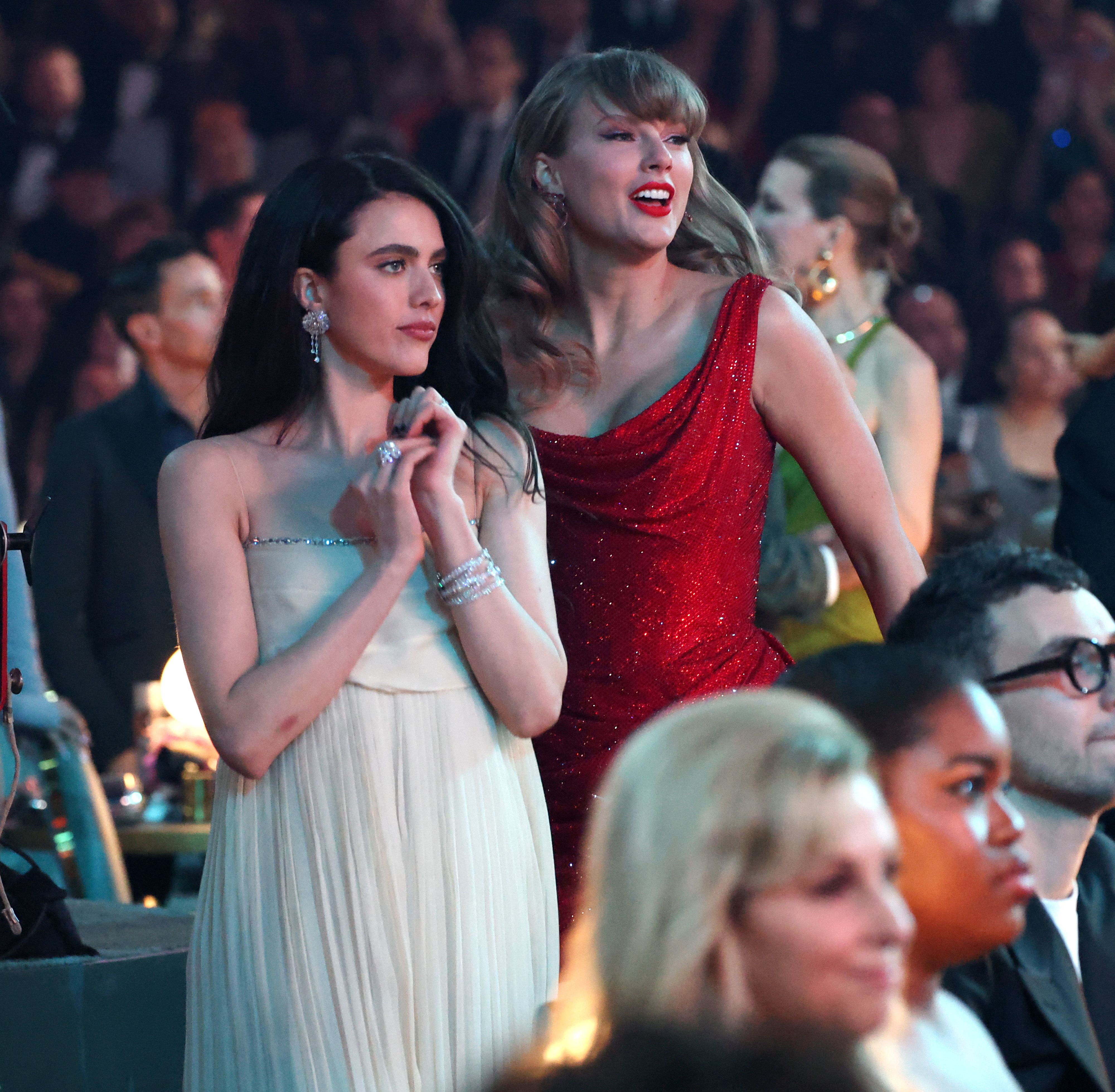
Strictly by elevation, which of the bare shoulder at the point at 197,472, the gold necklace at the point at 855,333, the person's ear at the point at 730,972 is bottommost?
the person's ear at the point at 730,972

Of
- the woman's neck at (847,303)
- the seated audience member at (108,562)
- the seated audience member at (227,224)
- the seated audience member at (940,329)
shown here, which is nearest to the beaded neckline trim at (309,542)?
the woman's neck at (847,303)

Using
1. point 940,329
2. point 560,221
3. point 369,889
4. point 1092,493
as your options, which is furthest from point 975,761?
point 940,329

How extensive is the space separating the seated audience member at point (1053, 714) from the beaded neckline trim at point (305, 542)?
2.15 ft

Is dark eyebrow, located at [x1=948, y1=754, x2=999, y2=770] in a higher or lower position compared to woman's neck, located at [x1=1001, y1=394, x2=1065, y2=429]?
lower

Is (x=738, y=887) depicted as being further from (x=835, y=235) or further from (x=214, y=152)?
(x=214, y=152)

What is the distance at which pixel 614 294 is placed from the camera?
2.54 metres

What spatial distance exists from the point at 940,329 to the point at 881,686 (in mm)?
5702

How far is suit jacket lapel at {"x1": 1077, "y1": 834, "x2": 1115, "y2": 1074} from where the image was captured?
1.89 m

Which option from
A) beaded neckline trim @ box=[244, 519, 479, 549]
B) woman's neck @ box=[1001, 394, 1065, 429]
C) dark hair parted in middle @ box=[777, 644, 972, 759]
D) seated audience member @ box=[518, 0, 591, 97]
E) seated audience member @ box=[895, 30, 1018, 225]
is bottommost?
dark hair parted in middle @ box=[777, 644, 972, 759]

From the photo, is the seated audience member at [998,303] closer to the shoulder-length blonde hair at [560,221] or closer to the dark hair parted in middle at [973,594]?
the shoulder-length blonde hair at [560,221]

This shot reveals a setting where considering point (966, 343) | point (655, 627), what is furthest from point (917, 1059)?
point (966, 343)

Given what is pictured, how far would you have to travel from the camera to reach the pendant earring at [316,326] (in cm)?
221

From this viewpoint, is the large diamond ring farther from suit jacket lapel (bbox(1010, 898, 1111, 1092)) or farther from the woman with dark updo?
the woman with dark updo

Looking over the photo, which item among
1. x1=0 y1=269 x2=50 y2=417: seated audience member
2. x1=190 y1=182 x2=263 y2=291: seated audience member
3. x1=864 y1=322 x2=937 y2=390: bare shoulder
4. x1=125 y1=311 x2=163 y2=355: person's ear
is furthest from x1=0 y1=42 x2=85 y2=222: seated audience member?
x1=864 y1=322 x2=937 y2=390: bare shoulder
